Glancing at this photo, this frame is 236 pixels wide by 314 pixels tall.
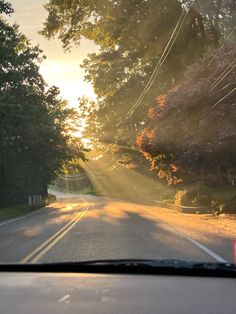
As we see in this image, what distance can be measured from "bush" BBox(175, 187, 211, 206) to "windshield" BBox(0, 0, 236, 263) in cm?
11

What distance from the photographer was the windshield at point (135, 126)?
15.5 meters

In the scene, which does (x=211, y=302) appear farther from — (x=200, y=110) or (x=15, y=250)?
(x=200, y=110)

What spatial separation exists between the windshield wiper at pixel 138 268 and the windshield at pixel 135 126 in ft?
20.4

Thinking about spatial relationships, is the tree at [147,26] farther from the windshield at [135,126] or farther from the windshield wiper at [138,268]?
the windshield wiper at [138,268]

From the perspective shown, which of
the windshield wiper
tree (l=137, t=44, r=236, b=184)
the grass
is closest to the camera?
the windshield wiper

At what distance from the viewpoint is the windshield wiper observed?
188 inches

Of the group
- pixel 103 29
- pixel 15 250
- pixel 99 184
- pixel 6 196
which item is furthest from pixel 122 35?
pixel 99 184

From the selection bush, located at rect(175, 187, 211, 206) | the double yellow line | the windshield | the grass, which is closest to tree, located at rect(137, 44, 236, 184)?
the windshield

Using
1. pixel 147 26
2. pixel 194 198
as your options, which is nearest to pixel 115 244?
pixel 147 26

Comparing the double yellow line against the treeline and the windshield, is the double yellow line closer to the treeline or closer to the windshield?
the windshield

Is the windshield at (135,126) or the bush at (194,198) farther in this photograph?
the bush at (194,198)

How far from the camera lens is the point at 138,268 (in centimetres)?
494

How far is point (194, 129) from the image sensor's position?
2667cm

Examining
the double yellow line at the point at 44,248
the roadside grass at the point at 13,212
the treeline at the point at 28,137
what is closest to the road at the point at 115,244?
the double yellow line at the point at 44,248
